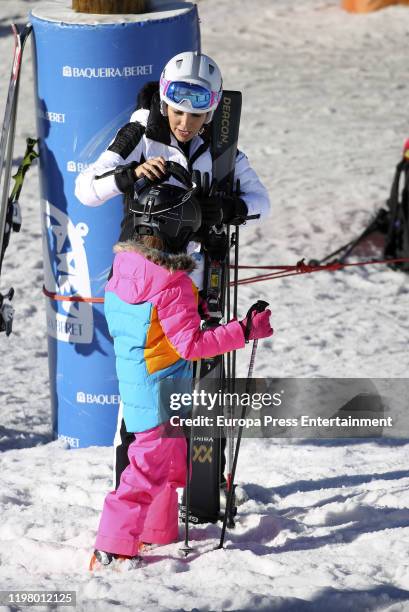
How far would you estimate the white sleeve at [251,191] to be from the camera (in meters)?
4.89

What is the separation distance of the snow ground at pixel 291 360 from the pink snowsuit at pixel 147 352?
25 cm

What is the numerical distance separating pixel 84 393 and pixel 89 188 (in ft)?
5.97

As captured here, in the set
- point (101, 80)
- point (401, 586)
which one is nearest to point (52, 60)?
point (101, 80)

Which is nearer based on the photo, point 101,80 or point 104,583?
point 104,583

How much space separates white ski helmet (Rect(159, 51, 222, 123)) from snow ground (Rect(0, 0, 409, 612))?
1881 millimetres

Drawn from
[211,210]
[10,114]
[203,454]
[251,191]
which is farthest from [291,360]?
[211,210]

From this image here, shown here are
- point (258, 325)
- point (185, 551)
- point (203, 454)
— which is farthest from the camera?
point (203, 454)

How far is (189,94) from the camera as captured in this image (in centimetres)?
457

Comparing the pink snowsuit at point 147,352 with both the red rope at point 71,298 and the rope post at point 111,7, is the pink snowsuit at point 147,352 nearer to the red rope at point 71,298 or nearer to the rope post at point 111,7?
the red rope at point 71,298

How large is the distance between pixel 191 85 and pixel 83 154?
4.45ft

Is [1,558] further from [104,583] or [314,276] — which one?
[314,276]

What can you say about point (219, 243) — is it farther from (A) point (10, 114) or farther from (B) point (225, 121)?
(A) point (10, 114)

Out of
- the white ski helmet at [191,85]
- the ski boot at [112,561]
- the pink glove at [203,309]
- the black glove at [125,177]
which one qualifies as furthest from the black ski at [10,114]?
the ski boot at [112,561]

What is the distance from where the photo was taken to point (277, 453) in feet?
20.2
